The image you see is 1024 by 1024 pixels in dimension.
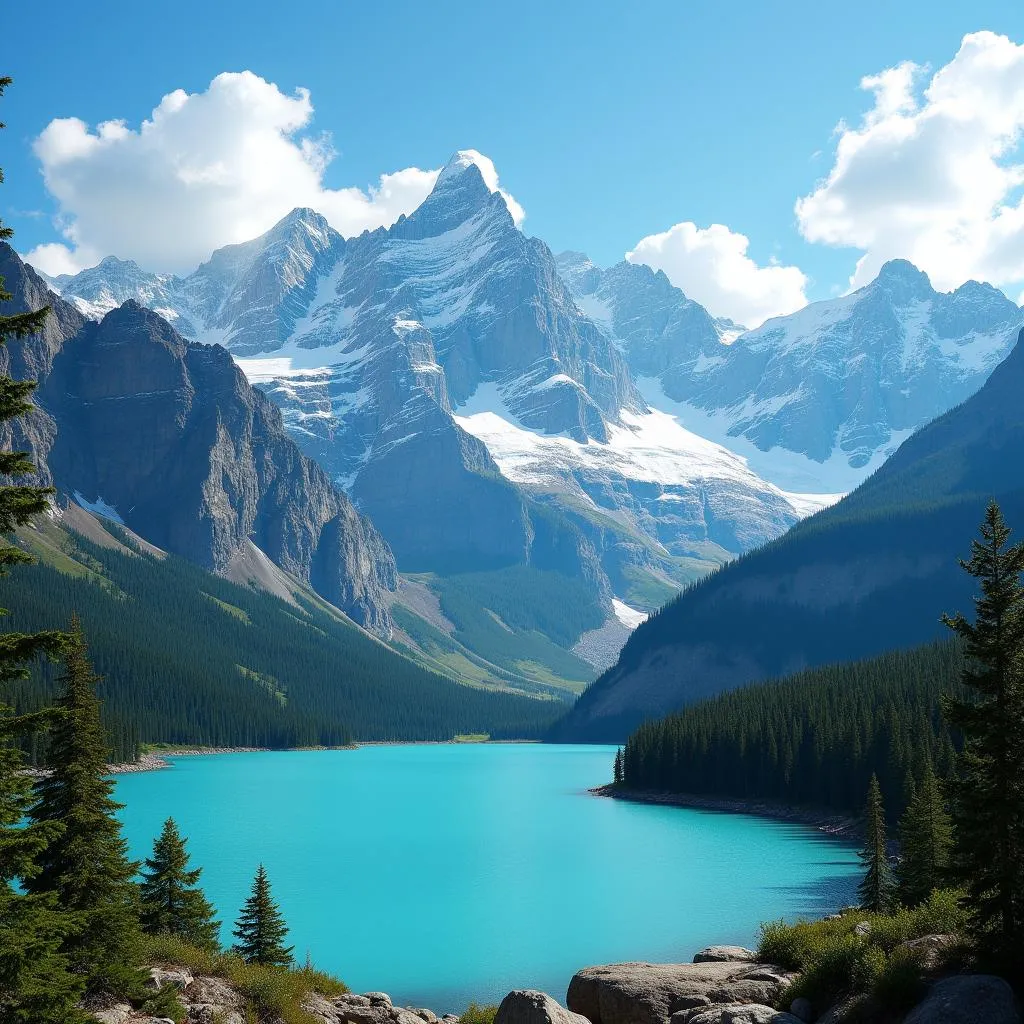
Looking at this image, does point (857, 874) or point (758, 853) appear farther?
point (758, 853)

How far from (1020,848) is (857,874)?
6026cm

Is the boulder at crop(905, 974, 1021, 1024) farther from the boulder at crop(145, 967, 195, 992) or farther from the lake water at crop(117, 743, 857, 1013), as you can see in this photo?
the lake water at crop(117, 743, 857, 1013)

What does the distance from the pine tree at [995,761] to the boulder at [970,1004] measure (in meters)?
1.66

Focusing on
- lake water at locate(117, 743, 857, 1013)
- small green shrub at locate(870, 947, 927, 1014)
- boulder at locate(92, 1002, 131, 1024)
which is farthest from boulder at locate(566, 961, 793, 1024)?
lake water at locate(117, 743, 857, 1013)

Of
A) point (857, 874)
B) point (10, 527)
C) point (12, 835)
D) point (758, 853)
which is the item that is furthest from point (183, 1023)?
point (758, 853)

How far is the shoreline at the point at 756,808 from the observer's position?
107 meters

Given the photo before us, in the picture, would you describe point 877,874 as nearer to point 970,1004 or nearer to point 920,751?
point 970,1004

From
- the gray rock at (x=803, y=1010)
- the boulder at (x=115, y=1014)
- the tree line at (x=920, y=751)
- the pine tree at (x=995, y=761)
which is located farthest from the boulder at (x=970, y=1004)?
the boulder at (x=115, y=1014)

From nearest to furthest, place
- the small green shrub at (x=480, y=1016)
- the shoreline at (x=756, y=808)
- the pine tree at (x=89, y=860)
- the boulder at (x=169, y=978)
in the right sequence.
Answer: the pine tree at (x=89, y=860), the boulder at (x=169, y=978), the small green shrub at (x=480, y=1016), the shoreline at (x=756, y=808)

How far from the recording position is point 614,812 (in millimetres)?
125500

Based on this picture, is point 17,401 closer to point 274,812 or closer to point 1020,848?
point 1020,848

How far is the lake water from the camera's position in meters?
56.7

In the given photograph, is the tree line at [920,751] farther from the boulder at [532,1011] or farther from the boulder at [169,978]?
the boulder at [169,978]

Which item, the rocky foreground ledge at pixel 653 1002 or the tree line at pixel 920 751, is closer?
the rocky foreground ledge at pixel 653 1002
